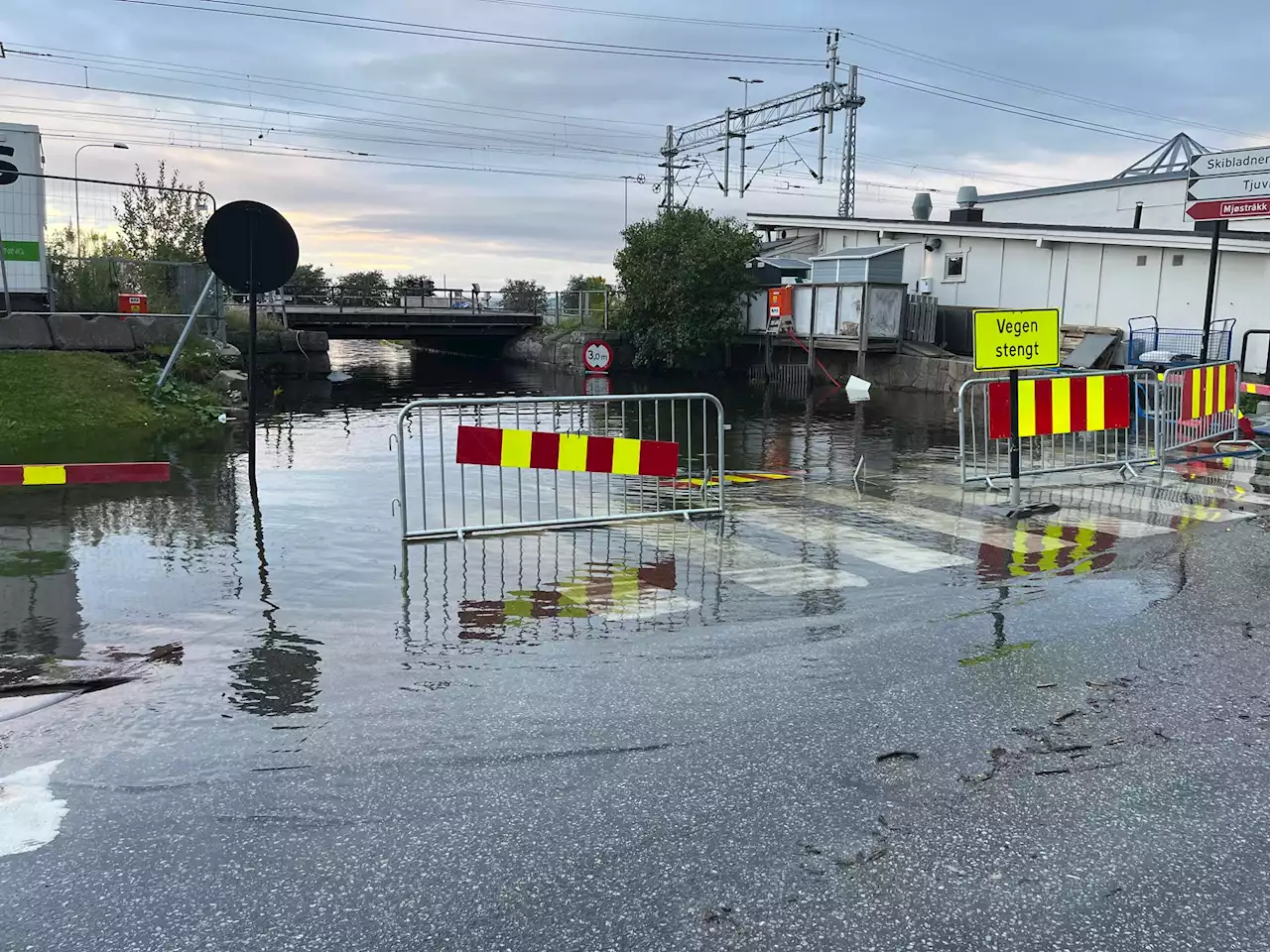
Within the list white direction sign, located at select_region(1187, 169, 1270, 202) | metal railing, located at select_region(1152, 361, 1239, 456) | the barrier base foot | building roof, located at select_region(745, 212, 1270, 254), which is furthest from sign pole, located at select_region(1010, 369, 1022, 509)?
Answer: building roof, located at select_region(745, 212, 1270, 254)

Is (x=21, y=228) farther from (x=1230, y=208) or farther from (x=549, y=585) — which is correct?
(x=1230, y=208)

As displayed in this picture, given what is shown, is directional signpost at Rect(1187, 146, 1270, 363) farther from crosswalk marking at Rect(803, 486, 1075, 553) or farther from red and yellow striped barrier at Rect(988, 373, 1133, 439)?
crosswalk marking at Rect(803, 486, 1075, 553)

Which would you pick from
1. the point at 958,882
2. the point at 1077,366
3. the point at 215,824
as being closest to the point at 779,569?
the point at 958,882

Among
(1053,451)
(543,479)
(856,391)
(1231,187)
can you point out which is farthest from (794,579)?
(856,391)

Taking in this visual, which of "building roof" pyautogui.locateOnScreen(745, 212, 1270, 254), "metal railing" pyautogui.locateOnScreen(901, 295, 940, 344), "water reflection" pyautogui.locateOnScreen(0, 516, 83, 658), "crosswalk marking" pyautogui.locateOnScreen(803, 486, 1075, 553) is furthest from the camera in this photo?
"metal railing" pyautogui.locateOnScreen(901, 295, 940, 344)

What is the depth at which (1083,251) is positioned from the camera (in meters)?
28.0

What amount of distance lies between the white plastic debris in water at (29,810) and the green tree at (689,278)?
31.9 m

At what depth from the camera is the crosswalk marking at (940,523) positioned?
26.7 ft

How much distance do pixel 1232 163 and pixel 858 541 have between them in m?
8.90

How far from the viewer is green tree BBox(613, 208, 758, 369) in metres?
34.8

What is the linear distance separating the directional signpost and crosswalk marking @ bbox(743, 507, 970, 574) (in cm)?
798

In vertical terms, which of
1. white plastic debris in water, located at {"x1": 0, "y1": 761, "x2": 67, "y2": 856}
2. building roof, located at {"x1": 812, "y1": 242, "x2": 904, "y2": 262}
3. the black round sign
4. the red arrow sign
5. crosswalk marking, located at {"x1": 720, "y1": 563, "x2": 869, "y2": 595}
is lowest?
white plastic debris in water, located at {"x1": 0, "y1": 761, "x2": 67, "y2": 856}

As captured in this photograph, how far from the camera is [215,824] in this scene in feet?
11.6

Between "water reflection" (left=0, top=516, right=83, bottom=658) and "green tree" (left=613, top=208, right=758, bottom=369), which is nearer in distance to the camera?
"water reflection" (left=0, top=516, right=83, bottom=658)
